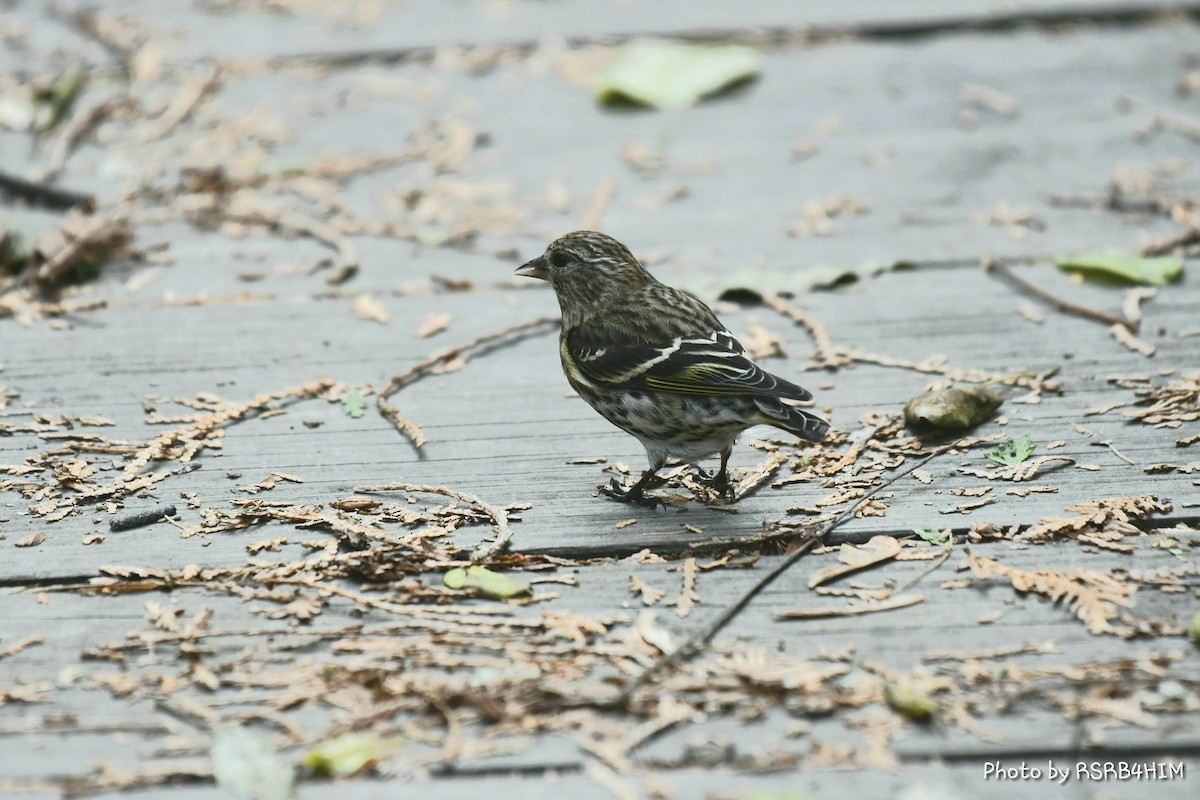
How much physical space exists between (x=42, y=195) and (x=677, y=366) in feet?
10.6

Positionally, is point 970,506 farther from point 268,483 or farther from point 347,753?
point 268,483

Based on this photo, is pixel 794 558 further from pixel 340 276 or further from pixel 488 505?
pixel 340 276

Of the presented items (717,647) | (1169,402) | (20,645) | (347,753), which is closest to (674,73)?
(1169,402)

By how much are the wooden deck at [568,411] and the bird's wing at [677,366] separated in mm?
217

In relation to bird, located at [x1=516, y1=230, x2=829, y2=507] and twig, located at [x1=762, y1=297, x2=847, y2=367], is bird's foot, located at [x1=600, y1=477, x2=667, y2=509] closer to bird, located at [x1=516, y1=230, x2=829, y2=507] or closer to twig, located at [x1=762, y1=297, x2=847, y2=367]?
bird, located at [x1=516, y1=230, x2=829, y2=507]

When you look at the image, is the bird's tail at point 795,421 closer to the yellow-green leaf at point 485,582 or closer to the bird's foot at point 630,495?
the bird's foot at point 630,495

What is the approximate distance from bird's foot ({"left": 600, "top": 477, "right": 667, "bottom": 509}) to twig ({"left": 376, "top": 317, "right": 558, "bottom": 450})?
2.11 feet

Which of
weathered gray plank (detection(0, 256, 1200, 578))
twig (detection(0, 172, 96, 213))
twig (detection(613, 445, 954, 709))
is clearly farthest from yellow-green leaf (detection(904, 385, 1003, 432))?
twig (detection(0, 172, 96, 213))

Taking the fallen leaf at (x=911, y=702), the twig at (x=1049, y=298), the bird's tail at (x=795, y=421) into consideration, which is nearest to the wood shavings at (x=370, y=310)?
the bird's tail at (x=795, y=421)

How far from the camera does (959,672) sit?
2611 mm

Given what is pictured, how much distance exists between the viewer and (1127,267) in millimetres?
4617

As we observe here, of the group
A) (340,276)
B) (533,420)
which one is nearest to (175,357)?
(340,276)

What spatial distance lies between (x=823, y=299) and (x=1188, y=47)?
3.05 meters

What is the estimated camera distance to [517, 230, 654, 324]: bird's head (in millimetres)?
4535
